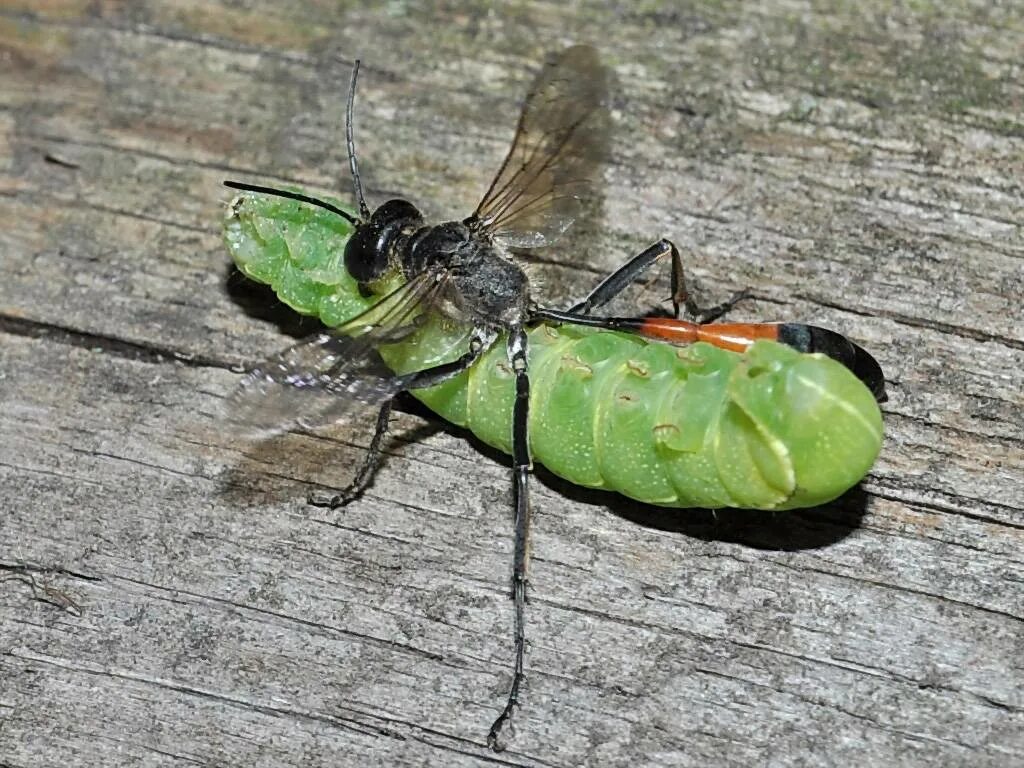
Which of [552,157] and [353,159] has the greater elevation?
[552,157]

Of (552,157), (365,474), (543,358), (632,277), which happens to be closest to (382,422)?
(365,474)

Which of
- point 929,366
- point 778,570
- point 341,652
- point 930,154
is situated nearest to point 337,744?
point 341,652

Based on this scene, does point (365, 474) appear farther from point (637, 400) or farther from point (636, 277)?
point (636, 277)

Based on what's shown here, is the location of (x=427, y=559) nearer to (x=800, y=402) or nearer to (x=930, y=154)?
(x=800, y=402)

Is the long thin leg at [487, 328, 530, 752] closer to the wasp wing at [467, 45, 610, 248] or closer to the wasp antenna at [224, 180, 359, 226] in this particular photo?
the wasp wing at [467, 45, 610, 248]

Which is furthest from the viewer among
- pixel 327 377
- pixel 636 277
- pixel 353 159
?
pixel 353 159

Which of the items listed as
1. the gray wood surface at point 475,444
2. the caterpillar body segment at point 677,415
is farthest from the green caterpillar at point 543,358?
the gray wood surface at point 475,444
